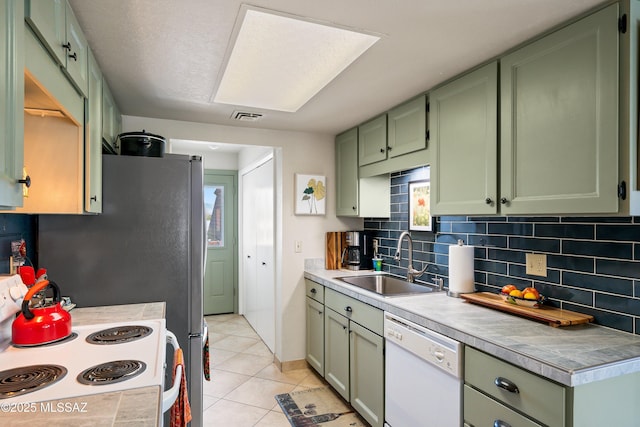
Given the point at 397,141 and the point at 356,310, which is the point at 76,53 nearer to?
the point at 397,141

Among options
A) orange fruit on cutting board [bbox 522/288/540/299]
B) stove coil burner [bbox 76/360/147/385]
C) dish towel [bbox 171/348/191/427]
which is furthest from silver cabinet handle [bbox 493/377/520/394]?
stove coil burner [bbox 76/360/147/385]

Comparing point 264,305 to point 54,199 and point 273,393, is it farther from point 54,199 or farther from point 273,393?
point 54,199

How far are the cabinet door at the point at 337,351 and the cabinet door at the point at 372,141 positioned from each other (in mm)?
1218

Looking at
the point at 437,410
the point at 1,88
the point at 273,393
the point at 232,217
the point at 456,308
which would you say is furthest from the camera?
the point at 232,217

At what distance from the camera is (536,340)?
56.2 inches

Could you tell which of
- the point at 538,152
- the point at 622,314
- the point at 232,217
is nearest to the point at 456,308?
the point at 622,314

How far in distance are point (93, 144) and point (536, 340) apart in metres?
2.08

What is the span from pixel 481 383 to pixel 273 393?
1.91 m

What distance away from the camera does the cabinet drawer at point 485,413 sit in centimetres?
135

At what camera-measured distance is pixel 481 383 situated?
150cm

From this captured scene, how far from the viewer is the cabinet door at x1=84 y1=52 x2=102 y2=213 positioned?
1.65 m

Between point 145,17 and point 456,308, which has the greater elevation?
point 145,17

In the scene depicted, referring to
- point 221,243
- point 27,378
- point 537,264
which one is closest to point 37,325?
point 27,378

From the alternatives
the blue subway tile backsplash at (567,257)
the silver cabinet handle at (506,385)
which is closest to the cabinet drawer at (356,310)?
the blue subway tile backsplash at (567,257)
